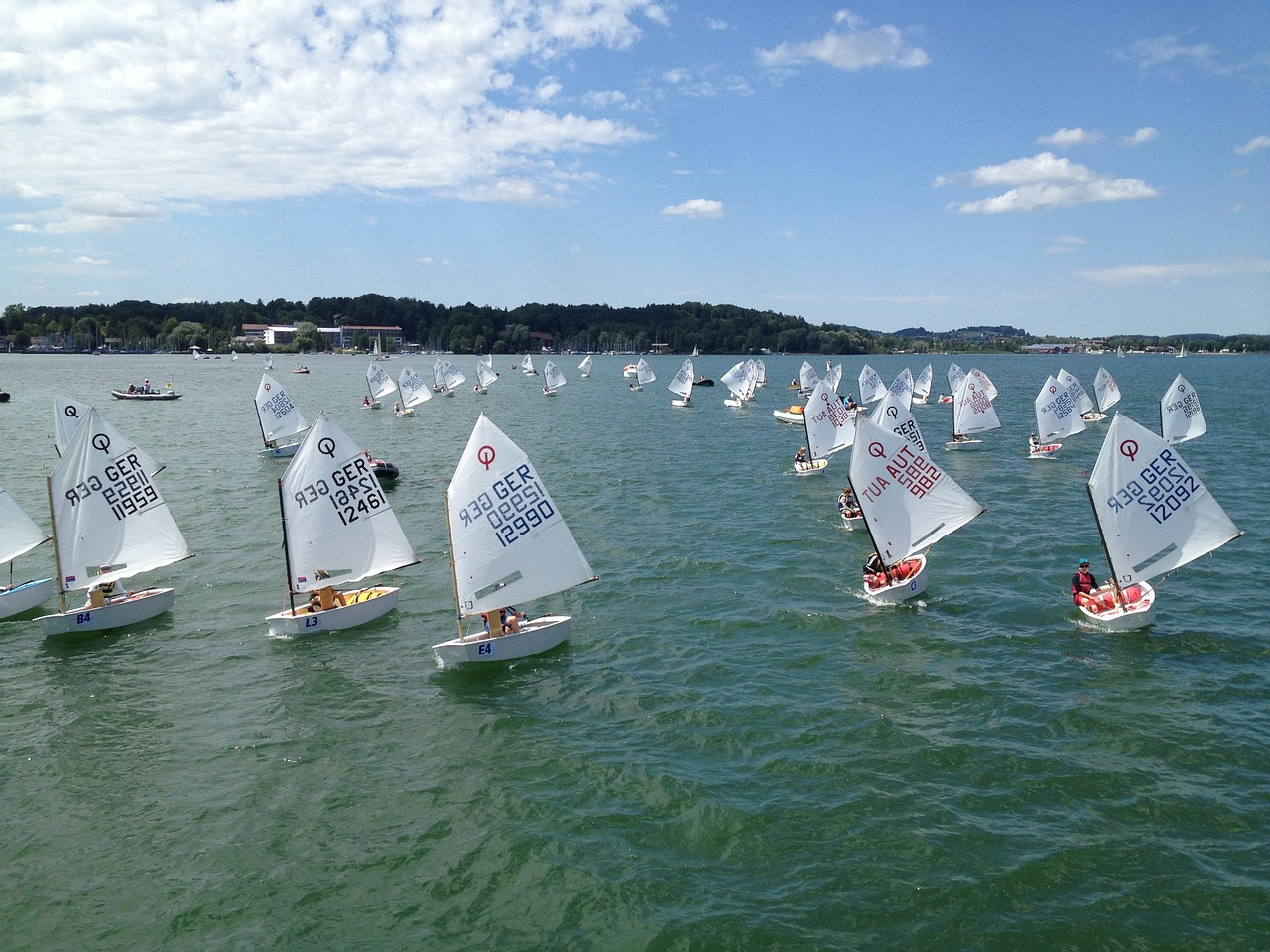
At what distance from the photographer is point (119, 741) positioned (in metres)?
21.1

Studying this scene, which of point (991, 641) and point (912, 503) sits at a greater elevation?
point (912, 503)

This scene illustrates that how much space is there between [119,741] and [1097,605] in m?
27.7

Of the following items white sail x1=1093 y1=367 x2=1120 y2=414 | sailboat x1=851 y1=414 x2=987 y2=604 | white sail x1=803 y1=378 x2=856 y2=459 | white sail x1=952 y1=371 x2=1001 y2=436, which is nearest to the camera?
sailboat x1=851 y1=414 x2=987 y2=604

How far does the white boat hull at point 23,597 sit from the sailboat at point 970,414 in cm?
5707

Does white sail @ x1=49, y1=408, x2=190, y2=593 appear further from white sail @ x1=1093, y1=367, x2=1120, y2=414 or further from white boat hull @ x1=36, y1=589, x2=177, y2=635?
white sail @ x1=1093, y1=367, x2=1120, y2=414

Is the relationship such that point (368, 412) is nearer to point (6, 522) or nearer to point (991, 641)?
point (6, 522)

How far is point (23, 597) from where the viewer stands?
2966cm

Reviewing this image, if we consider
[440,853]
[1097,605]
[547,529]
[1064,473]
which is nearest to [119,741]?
[440,853]

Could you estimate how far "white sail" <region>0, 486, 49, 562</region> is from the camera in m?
29.9

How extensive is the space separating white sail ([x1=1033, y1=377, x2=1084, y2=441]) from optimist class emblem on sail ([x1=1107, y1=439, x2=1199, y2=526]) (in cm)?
3856

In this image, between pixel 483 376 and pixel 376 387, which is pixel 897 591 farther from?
pixel 483 376

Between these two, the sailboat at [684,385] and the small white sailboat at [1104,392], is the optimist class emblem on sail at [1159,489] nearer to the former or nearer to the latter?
the small white sailboat at [1104,392]

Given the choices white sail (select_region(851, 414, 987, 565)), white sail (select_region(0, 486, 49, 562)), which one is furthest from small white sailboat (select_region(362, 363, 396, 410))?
white sail (select_region(851, 414, 987, 565))

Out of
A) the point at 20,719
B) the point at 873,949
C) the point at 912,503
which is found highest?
the point at 912,503
